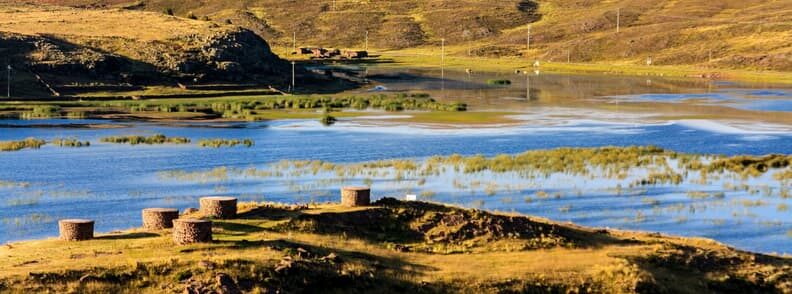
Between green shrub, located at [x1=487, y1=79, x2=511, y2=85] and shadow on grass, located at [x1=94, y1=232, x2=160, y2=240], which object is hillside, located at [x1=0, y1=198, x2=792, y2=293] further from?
green shrub, located at [x1=487, y1=79, x2=511, y2=85]

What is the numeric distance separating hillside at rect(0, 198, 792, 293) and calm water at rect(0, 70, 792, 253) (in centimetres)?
714

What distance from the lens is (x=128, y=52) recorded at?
115 m

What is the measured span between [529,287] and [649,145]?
40.4 m

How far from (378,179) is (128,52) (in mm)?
67823

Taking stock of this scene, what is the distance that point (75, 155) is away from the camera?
201 ft

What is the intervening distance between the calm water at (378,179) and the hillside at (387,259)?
7.14 m

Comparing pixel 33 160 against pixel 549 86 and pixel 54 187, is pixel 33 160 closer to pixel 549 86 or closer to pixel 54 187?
pixel 54 187

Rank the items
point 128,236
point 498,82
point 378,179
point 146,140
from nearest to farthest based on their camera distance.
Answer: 1. point 128,236
2. point 378,179
3. point 146,140
4. point 498,82

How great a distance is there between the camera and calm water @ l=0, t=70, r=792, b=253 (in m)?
41.7

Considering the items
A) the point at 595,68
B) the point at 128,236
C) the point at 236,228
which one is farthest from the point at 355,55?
the point at 128,236

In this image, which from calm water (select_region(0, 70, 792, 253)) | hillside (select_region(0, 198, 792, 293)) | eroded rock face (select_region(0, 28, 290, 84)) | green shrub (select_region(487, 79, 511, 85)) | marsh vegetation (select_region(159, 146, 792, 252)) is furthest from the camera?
green shrub (select_region(487, 79, 511, 85))

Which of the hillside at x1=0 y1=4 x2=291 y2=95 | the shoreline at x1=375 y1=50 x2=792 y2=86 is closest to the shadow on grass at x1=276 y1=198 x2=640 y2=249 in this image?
the hillside at x1=0 y1=4 x2=291 y2=95

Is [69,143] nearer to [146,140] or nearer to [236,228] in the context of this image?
[146,140]

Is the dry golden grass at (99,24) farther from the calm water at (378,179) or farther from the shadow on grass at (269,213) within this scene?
the shadow on grass at (269,213)
